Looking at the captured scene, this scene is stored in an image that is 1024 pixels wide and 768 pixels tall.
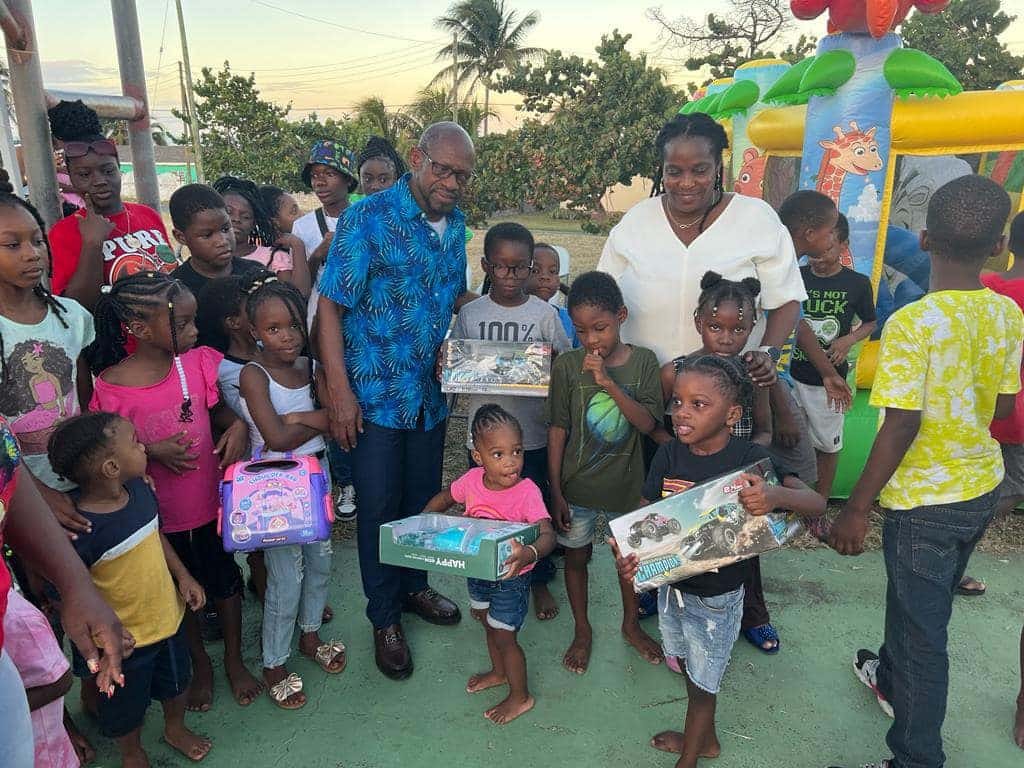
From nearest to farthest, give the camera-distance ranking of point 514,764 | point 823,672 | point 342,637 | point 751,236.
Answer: point 514,764 → point 751,236 → point 823,672 → point 342,637

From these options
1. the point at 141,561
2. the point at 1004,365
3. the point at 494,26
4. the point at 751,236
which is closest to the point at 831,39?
the point at 751,236

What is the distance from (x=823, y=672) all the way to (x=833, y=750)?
0.46m

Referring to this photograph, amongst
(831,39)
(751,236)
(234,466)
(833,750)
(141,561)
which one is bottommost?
(833,750)

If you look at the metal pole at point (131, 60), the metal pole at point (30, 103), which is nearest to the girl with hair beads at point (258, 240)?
the metal pole at point (131, 60)

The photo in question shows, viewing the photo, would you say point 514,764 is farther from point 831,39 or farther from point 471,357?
point 831,39

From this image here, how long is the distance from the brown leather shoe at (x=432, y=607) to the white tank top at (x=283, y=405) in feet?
3.34

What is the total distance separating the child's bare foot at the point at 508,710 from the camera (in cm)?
263

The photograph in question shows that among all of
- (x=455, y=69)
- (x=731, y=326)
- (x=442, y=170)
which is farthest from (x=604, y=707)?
(x=455, y=69)

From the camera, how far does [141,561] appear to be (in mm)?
2201

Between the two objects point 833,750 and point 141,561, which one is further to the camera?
point 833,750

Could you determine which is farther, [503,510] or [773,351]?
[773,351]

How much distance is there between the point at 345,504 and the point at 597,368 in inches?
97.4

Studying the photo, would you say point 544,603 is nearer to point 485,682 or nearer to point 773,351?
point 485,682

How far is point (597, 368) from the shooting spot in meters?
2.62
